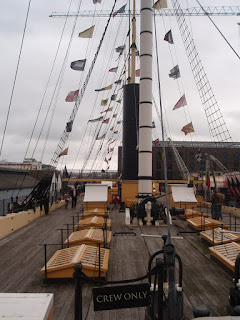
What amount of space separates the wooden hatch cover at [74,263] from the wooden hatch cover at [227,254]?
10.6 ft

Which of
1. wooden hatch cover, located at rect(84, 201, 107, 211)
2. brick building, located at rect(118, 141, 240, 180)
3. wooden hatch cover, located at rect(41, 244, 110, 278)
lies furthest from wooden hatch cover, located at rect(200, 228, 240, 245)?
brick building, located at rect(118, 141, 240, 180)

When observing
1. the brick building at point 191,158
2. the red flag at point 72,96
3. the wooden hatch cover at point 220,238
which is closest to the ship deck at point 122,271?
the wooden hatch cover at point 220,238

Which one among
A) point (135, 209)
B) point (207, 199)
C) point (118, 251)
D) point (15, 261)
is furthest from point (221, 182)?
point (15, 261)

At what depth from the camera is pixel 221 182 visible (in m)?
31.4

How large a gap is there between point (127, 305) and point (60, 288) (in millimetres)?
3377

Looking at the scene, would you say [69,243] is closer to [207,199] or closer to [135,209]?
[135,209]

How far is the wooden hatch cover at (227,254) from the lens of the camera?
7157 millimetres

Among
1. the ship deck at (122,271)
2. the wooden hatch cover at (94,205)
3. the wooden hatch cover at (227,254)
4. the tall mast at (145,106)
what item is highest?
the tall mast at (145,106)

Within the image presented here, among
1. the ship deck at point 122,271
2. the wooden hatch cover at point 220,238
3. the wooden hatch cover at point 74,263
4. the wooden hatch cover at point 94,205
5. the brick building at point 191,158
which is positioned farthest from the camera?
the brick building at point 191,158

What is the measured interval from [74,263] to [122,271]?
1.59 meters

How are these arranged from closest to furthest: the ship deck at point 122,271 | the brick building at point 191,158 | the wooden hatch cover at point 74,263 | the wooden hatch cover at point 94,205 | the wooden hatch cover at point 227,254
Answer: the ship deck at point 122,271 → the wooden hatch cover at point 74,263 → the wooden hatch cover at point 227,254 → the wooden hatch cover at point 94,205 → the brick building at point 191,158

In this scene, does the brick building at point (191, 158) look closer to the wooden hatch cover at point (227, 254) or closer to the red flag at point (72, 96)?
the red flag at point (72, 96)

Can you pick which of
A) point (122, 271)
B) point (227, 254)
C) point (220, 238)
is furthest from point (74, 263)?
point (220, 238)

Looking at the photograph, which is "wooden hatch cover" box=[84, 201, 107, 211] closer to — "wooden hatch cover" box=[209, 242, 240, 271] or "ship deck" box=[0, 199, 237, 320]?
"ship deck" box=[0, 199, 237, 320]
